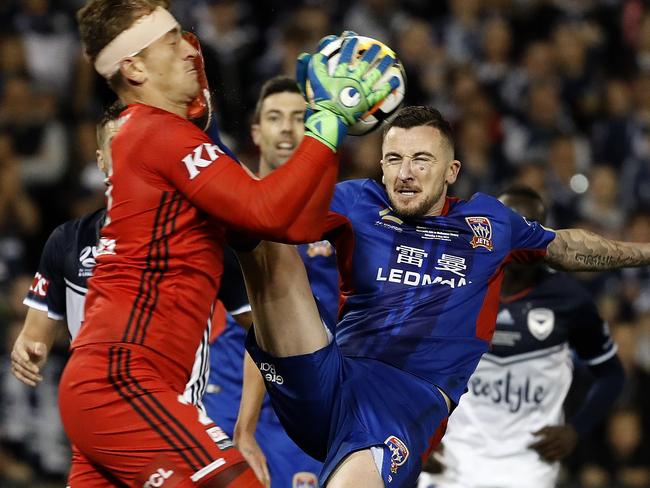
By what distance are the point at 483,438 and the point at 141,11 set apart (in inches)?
137

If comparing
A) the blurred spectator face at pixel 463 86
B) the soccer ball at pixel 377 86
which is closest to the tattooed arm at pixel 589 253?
the soccer ball at pixel 377 86

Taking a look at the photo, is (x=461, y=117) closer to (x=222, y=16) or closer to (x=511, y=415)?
(x=222, y=16)

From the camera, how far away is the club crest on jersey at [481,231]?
4.94m

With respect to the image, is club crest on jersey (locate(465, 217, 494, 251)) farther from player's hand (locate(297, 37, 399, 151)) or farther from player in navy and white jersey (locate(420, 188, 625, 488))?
player in navy and white jersey (locate(420, 188, 625, 488))

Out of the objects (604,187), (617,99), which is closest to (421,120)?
(604,187)

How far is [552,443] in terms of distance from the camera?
634 centimetres

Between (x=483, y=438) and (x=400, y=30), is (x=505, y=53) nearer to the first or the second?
(x=400, y=30)

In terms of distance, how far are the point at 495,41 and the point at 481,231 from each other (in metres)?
7.38

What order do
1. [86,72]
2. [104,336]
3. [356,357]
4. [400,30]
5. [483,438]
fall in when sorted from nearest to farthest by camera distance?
[104,336]
[356,357]
[483,438]
[86,72]
[400,30]

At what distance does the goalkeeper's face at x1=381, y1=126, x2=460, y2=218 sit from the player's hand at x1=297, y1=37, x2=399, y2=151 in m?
0.99

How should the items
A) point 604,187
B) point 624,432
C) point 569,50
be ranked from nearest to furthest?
→ point 624,432
point 604,187
point 569,50

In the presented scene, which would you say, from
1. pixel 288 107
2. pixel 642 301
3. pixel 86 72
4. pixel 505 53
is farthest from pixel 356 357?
pixel 505 53

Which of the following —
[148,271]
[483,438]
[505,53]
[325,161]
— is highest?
[505,53]

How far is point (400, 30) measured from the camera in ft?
39.2
